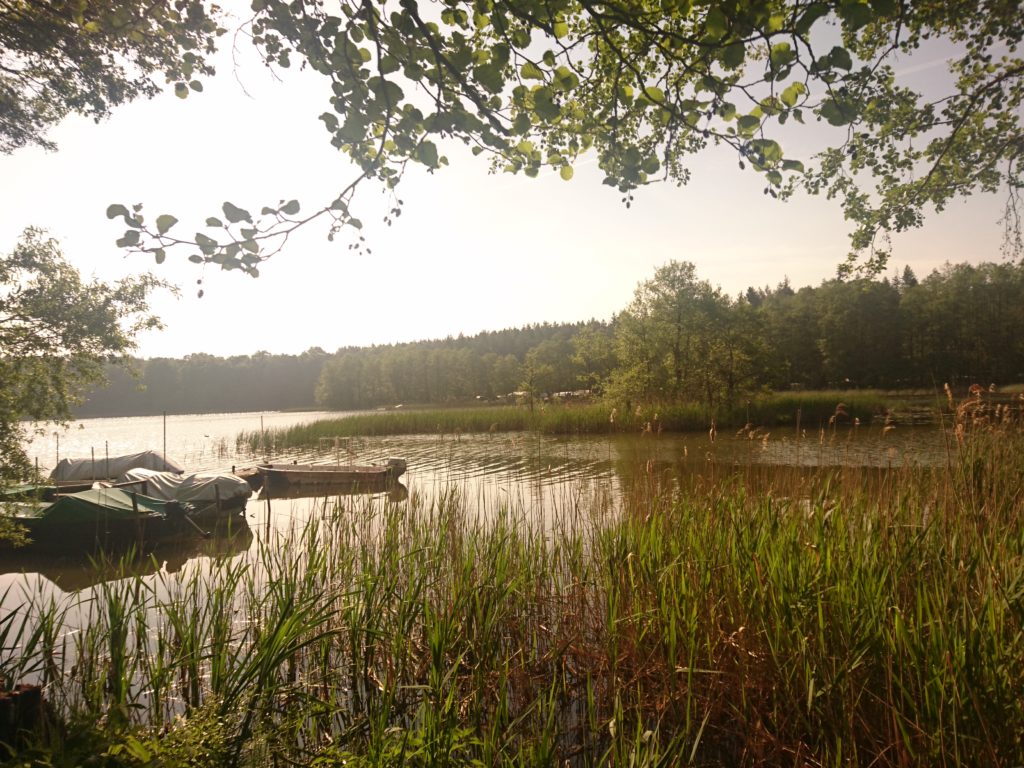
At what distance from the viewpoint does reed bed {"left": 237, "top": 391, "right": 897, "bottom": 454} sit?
2241cm

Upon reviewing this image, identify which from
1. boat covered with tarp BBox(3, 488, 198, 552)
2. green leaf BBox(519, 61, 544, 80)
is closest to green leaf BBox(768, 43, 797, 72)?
green leaf BBox(519, 61, 544, 80)

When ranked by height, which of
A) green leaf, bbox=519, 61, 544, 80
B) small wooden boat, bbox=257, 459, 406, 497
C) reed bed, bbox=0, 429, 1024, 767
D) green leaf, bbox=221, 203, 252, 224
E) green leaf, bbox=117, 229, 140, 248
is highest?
green leaf, bbox=519, 61, 544, 80

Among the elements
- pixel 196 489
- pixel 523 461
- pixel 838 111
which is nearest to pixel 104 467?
pixel 196 489

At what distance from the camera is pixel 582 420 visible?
2238 cm

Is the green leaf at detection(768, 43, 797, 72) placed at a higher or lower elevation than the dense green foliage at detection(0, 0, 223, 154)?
lower

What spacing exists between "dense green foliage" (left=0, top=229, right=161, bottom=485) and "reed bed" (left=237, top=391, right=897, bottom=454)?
46.4 ft

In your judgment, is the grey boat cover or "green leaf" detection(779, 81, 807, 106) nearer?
"green leaf" detection(779, 81, 807, 106)

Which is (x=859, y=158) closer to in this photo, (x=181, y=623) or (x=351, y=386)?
(x=181, y=623)

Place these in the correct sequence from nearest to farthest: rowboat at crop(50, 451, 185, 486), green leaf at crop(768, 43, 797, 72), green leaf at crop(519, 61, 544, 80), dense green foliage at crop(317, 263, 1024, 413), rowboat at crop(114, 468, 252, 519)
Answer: green leaf at crop(768, 43, 797, 72)
green leaf at crop(519, 61, 544, 80)
rowboat at crop(114, 468, 252, 519)
rowboat at crop(50, 451, 185, 486)
dense green foliage at crop(317, 263, 1024, 413)

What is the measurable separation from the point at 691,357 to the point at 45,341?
27279 mm

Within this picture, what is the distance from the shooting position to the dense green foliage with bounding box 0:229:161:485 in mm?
5293

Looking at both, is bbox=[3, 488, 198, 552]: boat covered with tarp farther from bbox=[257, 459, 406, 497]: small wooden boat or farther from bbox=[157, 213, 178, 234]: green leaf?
bbox=[157, 213, 178, 234]: green leaf

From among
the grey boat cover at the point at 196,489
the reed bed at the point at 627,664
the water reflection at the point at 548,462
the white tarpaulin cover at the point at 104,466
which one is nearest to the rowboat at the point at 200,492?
the grey boat cover at the point at 196,489

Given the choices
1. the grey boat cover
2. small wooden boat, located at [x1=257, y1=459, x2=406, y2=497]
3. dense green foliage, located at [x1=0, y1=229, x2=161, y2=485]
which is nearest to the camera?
dense green foliage, located at [x1=0, y1=229, x2=161, y2=485]
